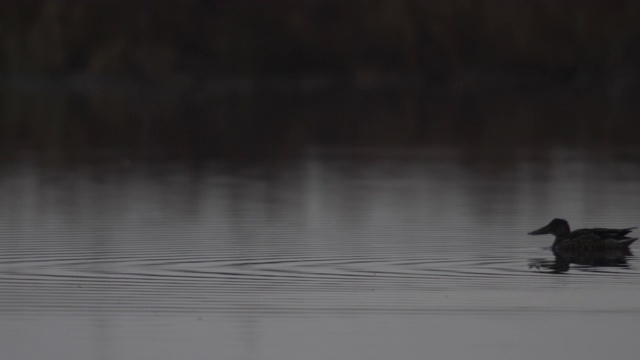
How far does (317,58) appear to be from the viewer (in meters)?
78.6

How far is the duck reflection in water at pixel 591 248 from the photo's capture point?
599 inches

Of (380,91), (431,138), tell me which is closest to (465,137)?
(431,138)

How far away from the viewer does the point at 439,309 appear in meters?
12.5

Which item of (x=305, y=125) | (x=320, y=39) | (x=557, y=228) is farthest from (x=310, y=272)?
(x=320, y=39)

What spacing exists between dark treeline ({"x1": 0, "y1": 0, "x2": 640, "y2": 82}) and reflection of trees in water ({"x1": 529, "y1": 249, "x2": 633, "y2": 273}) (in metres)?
57.6

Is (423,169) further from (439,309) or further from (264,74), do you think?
(264,74)

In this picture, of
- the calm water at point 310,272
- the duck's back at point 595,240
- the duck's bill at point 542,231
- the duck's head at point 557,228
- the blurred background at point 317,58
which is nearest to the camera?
the calm water at point 310,272

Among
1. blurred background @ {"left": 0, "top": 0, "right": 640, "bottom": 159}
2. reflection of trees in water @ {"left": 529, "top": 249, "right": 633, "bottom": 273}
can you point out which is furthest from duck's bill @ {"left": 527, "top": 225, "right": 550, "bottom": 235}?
blurred background @ {"left": 0, "top": 0, "right": 640, "bottom": 159}

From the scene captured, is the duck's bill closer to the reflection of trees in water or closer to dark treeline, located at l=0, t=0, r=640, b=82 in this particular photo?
the reflection of trees in water

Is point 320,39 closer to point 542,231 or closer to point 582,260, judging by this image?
point 542,231

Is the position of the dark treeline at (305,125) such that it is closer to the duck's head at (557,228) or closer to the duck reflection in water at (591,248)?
the duck's head at (557,228)

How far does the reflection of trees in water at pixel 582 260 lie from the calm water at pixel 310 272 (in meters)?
0.06

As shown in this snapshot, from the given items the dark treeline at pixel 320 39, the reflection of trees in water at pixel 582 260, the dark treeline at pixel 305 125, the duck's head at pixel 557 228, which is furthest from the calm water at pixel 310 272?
the dark treeline at pixel 320 39

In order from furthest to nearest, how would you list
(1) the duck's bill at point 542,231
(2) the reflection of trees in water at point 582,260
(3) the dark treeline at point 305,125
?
(3) the dark treeline at point 305,125 → (1) the duck's bill at point 542,231 → (2) the reflection of trees in water at point 582,260
